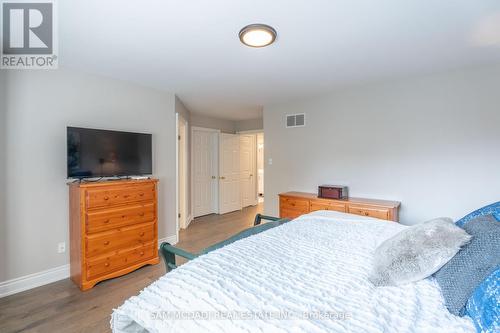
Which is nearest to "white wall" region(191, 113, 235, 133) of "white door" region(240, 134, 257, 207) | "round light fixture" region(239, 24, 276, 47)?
"white door" region(240, 134, 257, 207)

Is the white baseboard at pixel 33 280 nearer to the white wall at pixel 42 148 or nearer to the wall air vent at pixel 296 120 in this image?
the white wall at pixel 42 148

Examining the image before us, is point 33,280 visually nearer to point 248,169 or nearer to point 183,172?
point 183,172

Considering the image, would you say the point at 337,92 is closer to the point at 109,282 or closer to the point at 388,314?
the point at 388,314

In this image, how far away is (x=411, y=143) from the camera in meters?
3.24

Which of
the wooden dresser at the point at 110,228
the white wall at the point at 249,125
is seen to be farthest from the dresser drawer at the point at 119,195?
the white wall at the point at 249,125

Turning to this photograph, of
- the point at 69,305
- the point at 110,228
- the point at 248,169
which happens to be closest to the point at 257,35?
the point at 110,228

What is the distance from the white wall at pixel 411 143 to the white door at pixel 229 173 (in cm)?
206

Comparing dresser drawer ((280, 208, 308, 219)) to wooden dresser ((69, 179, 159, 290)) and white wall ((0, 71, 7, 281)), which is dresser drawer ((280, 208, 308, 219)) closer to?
wooden dresser ((69, 179, 159, 290))

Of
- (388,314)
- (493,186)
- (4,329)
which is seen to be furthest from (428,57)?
(4,329)

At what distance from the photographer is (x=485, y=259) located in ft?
3.21

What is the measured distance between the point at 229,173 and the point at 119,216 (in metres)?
3.54

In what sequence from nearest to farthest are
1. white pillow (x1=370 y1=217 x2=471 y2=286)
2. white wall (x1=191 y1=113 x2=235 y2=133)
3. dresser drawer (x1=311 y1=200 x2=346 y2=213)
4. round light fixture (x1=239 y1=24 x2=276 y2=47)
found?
1. white pillow (x1=370 y1=217 x2=471 y2=286)
2. round light fixture (x1=239 y1=24 x2=276 y2=47)
3. dresser drawer (x1=311 y1=200 x2=346 y2=213)
4. white wall (x1=191 y1=113 x2=235 y2=133)

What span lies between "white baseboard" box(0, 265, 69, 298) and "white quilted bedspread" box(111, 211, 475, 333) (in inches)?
88.1

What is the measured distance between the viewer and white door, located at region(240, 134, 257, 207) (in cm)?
646
